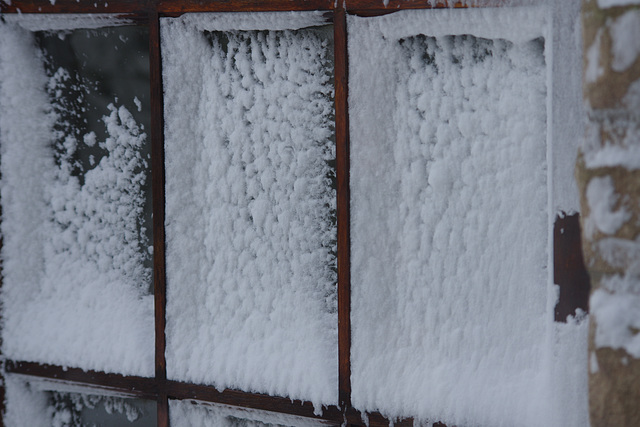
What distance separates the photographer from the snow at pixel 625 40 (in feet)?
2.34

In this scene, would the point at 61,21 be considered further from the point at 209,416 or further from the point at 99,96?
the point at 209,416

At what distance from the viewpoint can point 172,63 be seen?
1189 millimetres

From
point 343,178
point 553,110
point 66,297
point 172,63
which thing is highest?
point 172,63

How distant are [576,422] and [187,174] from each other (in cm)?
94

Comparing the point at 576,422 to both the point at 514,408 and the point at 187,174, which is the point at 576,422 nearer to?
the point at 514,408

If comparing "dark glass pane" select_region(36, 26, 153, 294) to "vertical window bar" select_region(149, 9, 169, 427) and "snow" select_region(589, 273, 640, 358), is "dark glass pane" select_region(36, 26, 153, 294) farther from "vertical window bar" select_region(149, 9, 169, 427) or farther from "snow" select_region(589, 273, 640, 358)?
"snow" select_region(589, 273, 640, 358)

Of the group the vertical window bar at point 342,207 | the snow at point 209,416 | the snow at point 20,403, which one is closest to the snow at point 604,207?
the vertical window bar at point 342,207

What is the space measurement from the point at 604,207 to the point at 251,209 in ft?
2.36

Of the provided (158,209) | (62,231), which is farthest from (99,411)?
(158,209)

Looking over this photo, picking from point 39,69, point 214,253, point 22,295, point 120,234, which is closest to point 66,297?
point 22,295

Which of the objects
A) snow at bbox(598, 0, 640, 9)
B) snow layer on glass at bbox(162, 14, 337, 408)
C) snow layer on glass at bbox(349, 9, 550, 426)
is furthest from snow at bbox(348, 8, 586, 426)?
snow at bbox(598, 0, 640, 9)

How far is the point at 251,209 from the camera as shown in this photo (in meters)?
1.20

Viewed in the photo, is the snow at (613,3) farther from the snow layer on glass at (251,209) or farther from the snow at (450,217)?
the snow layer on glass at (251,209)

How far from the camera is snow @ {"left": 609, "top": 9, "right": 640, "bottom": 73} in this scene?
0.71 meters
